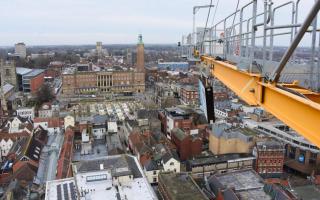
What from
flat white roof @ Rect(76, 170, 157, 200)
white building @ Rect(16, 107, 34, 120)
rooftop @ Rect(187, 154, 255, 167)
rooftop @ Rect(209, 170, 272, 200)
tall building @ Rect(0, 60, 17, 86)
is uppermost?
tall building @ Rect(0, 60, 17, 86)

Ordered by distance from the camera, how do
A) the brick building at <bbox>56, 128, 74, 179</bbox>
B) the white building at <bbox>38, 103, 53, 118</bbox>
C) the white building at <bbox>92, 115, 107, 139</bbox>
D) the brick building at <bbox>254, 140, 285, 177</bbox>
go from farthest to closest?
the white building at <bbox>38, 103, 53, 118</bbox> < the white building at <bbox>92, 115, 107, 139</bbox> < the brick building at <bbox>254, 140, 285, 177</bbox> < the brick building at <bbox>56, 128, 74, 179</bbox>

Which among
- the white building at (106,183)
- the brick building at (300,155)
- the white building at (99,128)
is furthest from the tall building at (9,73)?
the brick building at (300,155)

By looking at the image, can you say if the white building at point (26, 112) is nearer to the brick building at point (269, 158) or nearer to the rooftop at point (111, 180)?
the rooftop at point (111, 180)

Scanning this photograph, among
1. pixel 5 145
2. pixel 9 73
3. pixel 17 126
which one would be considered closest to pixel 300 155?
pixel 5 145

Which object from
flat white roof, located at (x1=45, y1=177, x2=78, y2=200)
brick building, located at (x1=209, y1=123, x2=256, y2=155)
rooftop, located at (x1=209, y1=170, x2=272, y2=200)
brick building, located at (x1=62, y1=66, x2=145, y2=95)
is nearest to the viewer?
flat white roof, located at (x1=45, y1=177, x2=78, y2=200)

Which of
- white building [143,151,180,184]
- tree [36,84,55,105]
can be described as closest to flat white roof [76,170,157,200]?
white building [143,151,180,184]

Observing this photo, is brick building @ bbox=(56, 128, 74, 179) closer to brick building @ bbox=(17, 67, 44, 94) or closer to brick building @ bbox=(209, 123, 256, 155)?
brick building @ bbox=(209, 123, 256, 155)
